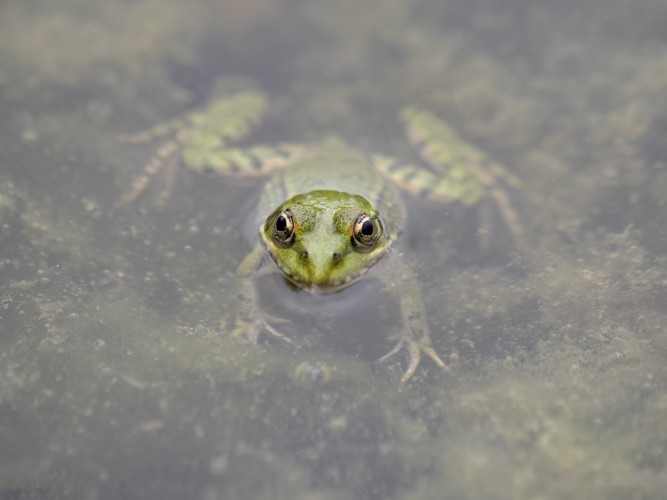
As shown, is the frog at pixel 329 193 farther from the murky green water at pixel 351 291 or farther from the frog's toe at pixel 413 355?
the murky green water at pixel 351 291

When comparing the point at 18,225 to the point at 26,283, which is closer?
the point at 26,283

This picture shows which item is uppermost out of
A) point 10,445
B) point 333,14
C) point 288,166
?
point 333,14

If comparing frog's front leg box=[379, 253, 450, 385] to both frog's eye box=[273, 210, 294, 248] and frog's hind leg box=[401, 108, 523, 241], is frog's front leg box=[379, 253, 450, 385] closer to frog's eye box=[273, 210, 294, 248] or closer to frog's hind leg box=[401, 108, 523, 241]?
frog's eye box=[273, 210, 294, 248]

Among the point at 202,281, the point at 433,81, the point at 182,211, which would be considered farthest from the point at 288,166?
the point at 433,81

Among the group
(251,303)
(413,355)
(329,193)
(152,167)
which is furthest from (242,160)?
(413,355)

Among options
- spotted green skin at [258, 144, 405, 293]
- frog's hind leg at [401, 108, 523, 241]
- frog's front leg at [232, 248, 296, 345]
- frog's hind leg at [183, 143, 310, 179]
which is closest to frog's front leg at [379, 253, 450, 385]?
spotted green skin at [258, 144, 405, 293]

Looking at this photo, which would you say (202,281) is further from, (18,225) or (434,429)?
(434,429)

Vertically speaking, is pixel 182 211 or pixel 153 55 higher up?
pixel 153 55

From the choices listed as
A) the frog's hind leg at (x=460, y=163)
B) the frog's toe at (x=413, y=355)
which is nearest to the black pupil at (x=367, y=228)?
the frog's toe at (x=413, y=355)
